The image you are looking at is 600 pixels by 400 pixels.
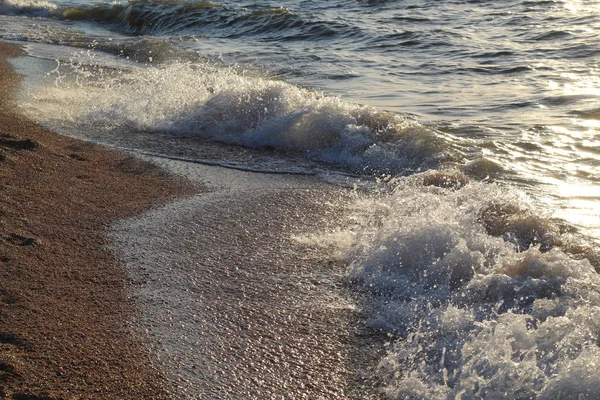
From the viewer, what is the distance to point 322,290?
3.85 metres

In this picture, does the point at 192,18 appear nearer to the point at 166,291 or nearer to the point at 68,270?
the point at 68,270

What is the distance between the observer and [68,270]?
384 cm

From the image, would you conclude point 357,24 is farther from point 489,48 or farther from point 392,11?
point 489,48

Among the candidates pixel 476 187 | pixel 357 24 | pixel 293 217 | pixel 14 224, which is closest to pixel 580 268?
pixel 476 187

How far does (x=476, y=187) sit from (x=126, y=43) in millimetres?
9597

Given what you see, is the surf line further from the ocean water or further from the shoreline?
the shoreline

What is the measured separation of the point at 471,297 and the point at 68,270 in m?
2.09

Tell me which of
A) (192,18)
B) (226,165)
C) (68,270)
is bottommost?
(226,165)

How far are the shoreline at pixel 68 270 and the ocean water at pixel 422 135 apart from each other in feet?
3.13

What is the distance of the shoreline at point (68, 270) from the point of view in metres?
2.93

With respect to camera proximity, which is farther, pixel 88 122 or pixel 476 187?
pixel 88 122

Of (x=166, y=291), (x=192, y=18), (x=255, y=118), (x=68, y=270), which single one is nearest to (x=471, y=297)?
(x=166, y=291)

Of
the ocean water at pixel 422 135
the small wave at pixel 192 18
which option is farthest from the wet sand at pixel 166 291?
the small wave at pixel 192 18

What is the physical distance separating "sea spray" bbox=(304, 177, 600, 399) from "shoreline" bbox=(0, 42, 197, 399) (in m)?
1.16
